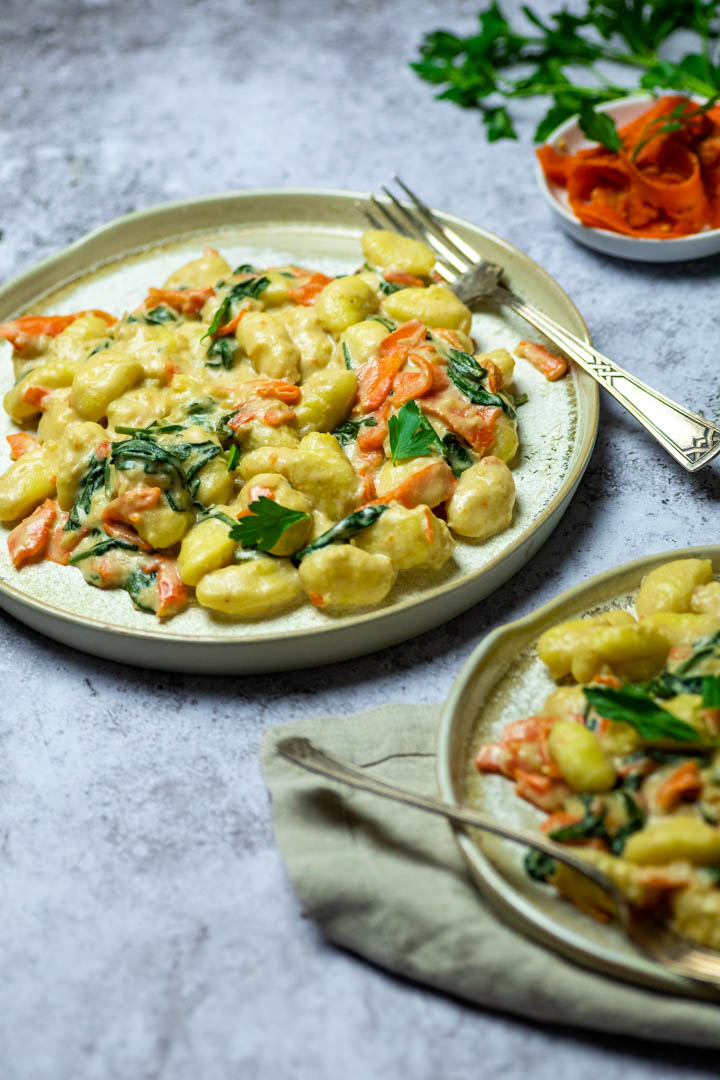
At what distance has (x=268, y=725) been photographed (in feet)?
7.72

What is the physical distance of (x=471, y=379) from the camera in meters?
2.70

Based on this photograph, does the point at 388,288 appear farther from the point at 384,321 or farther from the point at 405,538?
the point at 405,538

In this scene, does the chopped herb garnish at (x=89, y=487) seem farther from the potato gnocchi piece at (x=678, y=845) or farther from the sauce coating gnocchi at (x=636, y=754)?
the potato gnocchi piece at (x=678, y=845)

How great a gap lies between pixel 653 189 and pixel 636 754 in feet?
6.62

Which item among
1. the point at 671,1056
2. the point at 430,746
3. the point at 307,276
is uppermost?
the point at 307,276

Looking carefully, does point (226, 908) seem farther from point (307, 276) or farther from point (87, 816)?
point (307, 276)

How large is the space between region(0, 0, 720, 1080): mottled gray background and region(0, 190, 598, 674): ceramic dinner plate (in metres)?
0.10

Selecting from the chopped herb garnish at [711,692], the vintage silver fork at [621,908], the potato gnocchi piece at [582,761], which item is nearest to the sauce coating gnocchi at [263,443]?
the chopped herb garnish at [711,692]

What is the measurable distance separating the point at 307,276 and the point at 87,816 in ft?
5.46

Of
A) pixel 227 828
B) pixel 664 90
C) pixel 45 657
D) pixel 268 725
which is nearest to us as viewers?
pixel 227 828

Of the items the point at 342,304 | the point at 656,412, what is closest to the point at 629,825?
the point at 656,412

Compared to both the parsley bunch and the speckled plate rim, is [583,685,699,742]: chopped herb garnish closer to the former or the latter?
the speckled plate rim

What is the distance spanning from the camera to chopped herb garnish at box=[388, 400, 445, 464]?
250cm

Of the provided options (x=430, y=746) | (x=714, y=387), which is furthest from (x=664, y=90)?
(x=430, y=746)
